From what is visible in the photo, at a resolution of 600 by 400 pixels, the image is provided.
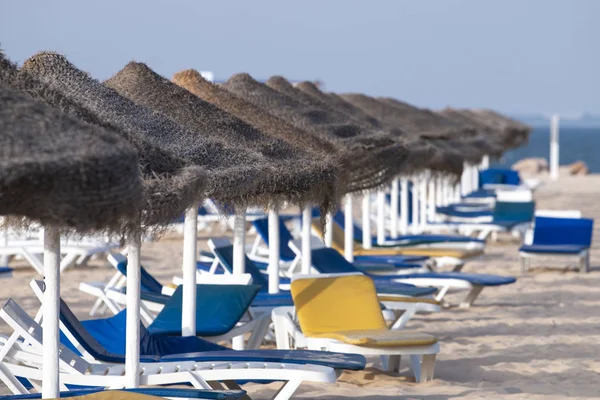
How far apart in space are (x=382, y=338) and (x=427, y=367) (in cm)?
60

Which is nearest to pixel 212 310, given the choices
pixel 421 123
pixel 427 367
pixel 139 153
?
pixel 427 367

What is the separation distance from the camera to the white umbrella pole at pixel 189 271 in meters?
5.94

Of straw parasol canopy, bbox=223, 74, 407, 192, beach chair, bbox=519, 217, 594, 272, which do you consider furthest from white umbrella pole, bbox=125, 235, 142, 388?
beach chair, bbox=519, 217, 594, 272

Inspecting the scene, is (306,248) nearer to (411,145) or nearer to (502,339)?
(502,339)

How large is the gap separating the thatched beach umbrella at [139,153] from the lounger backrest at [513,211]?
1069 centimetres

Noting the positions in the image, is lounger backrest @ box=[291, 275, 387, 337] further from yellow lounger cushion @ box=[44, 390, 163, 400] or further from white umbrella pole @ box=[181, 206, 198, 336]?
yellow lounger cushion @ box=[44, 390, 163, 400]

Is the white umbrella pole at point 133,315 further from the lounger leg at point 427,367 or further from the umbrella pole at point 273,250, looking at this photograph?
the umbrella pole at point 273,250

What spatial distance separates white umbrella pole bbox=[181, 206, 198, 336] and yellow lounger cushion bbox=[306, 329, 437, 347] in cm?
71

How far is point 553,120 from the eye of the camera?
121 ft

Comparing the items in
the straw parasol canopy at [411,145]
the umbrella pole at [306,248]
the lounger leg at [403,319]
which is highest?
the straw parasol canopy at [411,145]

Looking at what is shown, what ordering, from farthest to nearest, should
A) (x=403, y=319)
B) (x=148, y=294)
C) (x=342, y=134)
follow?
(x=342, y=134), (x=403, y=319), (x=148, y=294)

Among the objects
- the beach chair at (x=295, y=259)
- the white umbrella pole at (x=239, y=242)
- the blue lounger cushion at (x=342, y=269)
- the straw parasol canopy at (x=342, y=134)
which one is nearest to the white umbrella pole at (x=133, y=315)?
the white umbrella pole at (x=239, y=242)

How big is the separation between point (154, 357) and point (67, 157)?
7.35 feet

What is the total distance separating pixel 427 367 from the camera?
21.8ft
